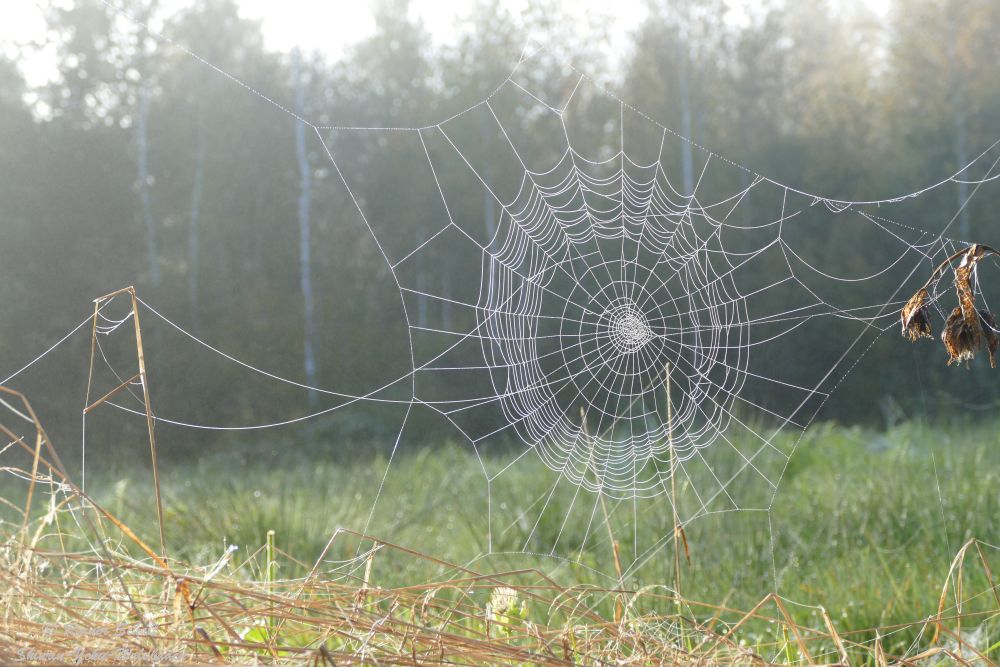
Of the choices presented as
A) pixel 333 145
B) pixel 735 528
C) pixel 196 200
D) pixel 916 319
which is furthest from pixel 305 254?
pixel 916 319

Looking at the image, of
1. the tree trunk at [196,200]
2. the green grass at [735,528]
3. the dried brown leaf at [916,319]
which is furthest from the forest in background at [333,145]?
the dried brown leaf at [916,319]

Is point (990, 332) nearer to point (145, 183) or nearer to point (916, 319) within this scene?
point (916, 319)

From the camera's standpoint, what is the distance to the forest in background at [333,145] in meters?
13.7

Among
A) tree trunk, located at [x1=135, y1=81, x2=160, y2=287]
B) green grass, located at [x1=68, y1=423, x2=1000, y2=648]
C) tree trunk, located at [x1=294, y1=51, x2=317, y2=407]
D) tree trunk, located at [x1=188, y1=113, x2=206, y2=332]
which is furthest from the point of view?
tree trunk, located at [x1=188, y1=113, x2=206, y2=332]

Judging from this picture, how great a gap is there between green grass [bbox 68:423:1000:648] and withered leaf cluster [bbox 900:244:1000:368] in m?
0.97

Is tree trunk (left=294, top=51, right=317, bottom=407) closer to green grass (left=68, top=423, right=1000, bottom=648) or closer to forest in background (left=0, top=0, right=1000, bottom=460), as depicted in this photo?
forest in background (left=0, top=0, right=1000, bottom=460)

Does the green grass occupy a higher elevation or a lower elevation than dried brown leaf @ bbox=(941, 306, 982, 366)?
lower

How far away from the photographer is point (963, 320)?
145 centimetres

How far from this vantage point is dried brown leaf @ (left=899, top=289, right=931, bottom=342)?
1509mm

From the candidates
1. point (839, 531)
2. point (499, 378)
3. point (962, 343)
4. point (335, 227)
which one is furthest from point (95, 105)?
point (962, 343)

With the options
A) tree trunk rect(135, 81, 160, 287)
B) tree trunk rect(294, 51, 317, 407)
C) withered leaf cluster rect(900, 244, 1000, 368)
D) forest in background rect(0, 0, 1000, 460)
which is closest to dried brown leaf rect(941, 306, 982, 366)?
withered leaf cluster rect(900, 244, 1000, 368)

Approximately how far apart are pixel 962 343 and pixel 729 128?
53.3ft

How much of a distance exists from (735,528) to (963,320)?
8.32ft

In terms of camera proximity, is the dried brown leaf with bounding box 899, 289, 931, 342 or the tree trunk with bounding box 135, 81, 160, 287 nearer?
the dried brown leaf with bounding box 899, 289, 931, 342
